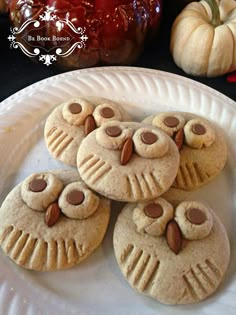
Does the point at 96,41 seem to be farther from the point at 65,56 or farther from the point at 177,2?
the point at 177,2

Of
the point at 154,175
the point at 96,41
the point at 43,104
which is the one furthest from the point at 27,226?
the point at 96,41

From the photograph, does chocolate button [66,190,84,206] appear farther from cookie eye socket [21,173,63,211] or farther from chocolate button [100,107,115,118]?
chocolate button [100,107,115,118]

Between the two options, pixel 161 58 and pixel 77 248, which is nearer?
pixel 77 248

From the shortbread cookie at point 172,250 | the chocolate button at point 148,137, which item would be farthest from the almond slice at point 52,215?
the chocolate button at point 148,137

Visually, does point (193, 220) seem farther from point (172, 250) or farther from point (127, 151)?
point (127, 151)

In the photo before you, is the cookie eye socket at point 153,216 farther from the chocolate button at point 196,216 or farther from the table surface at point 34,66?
the table surface at point 34,66

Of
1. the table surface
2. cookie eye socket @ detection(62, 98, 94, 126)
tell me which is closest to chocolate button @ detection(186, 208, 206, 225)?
cookie eye socket @ detection(62, 98, 94, 126)
